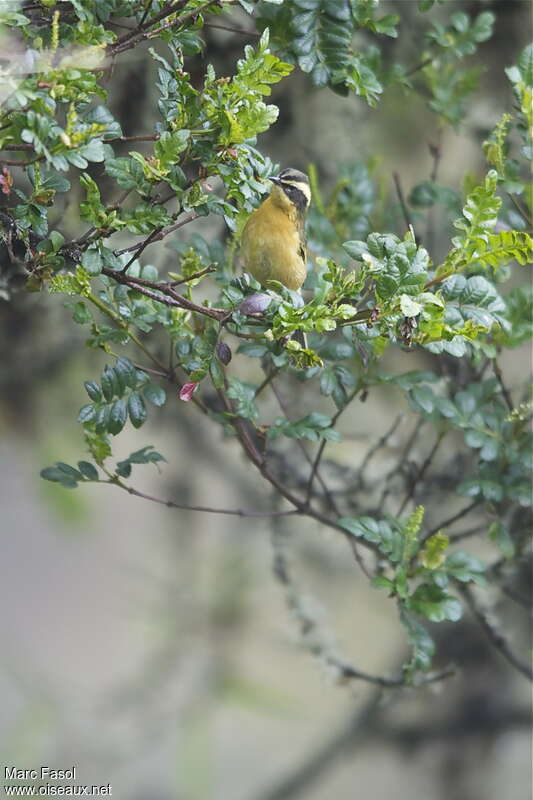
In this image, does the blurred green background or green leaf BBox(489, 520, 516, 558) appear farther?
the blurred green background

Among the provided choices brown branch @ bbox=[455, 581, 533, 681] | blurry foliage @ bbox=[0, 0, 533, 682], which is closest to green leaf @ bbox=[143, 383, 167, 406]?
blurry foliage @ bbox=[0, 0, 533, 682]

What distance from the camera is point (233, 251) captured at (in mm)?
887

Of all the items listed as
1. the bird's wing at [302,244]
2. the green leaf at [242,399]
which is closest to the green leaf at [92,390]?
the green leaf at [242,399]

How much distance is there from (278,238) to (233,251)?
0.07 meters

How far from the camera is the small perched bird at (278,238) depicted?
828 mm

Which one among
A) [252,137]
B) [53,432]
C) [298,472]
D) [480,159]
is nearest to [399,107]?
[480,159]

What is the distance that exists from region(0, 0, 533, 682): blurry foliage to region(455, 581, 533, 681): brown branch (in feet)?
0.53

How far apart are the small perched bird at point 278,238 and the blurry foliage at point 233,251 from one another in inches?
0.9

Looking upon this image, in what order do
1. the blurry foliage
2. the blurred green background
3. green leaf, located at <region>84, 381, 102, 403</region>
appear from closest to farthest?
the blurry foliage < green leaf, located at <region>84, 381, 102, 403</region> < the blurred green background

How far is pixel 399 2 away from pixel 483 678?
113cm

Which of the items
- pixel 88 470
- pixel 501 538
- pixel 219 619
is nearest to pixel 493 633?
pixel 501 538

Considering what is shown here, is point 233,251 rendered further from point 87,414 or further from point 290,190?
point 87,414

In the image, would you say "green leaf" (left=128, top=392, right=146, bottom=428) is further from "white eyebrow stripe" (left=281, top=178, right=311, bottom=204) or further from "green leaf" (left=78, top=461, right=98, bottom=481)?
"white eyebrow stripe" (left=281, top=178, right=311, bottom=204)

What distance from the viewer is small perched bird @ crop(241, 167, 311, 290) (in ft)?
2.72
